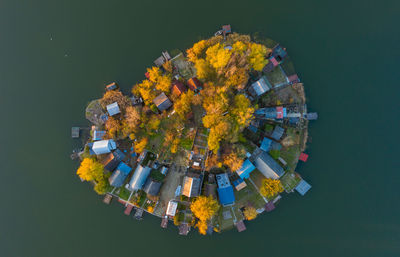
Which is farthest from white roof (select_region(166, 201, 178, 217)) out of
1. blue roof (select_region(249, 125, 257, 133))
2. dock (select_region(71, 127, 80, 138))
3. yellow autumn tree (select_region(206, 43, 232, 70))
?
yellow autumn tree (select_region(206, 43, 232, 70))

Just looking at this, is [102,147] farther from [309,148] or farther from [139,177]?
[309,148]

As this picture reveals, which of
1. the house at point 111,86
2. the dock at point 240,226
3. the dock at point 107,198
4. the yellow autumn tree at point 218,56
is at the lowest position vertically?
the dock at point 240,226

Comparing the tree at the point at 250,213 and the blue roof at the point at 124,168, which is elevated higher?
the blue roof at the point at 124,168

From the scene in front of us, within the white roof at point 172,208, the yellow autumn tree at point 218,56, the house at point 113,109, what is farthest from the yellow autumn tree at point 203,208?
the yellow autumn tree at point 218,56

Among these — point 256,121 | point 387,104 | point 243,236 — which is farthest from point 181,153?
point 387,104

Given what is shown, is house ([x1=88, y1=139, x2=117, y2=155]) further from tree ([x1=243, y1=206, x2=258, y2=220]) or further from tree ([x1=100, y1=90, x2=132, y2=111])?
tree ([x1=243, y1=206, x2=258, y2=220])

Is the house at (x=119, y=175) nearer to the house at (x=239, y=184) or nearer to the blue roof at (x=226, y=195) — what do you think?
the blue roof at (x=226, y=195)

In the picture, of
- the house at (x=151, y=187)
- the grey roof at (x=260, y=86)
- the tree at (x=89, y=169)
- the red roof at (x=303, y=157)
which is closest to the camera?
the tree at (x=89, y=169)
